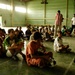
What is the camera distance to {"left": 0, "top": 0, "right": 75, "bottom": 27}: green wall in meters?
19.6

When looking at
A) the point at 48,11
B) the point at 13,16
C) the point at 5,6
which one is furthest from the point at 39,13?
the point at 5,6

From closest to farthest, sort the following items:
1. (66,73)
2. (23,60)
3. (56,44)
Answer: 1. (66,73)
2. (23,60)
3. (56,44)

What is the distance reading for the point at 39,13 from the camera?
21703mm

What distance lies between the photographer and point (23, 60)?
4.64m

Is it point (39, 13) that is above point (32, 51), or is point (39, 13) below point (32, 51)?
above

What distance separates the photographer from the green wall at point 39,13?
64.4 feet

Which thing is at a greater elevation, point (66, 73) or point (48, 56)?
point (48, 56)

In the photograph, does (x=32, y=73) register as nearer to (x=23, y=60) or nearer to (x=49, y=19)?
(x=23, y=60)

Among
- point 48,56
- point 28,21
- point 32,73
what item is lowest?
point 32,73

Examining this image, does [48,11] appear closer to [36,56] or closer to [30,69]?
[36,56]

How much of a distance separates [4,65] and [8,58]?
674 millimetres

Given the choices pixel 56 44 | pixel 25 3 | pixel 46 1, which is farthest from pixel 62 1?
pixel 56 44

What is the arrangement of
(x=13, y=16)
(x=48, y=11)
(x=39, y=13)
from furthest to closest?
1. (x=39, y=13)
2. (x=48, y=11)
3. (x=13, y=16)

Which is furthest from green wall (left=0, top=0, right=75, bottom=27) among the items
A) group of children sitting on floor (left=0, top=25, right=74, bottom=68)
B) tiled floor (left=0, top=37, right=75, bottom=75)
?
tiled floor (left=0, top=37, right=75, bottom=75)
